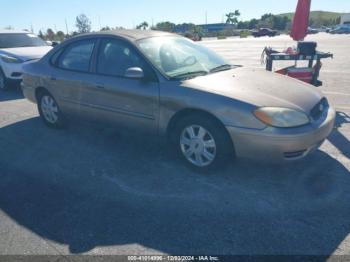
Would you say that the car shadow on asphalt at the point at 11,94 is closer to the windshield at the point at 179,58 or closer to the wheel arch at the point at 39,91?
the wheel arch at the point at 39,91

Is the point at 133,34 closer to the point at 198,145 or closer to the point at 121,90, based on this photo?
the point at 121,90

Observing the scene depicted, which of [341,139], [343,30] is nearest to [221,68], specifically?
[341,139]

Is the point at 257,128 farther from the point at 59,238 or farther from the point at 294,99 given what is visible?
the point at 59,238

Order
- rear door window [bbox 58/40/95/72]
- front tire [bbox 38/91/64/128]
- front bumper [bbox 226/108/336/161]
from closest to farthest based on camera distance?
front bumper [bbox 226/108/336/161]
rear door window [bbox 58/40/95/72]
front tire [bbox 38/91/64/128]

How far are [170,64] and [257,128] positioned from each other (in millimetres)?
1466

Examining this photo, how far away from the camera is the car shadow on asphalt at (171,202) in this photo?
2734 mm

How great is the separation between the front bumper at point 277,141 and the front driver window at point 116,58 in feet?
5.10

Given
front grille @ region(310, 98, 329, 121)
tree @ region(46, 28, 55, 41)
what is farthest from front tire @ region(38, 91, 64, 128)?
tree @ region(46, 28, 55, 41)

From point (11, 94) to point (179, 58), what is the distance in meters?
6.31

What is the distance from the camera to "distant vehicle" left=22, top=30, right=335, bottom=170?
337 cm

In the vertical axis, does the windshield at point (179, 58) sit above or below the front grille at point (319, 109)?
above

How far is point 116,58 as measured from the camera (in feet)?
14.5

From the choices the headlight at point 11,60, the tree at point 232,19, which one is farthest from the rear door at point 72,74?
the tree at point 232,19

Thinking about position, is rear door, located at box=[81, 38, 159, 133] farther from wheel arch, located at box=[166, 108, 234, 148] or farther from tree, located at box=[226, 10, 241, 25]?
tree, located at box=[226, 10, 241, 25]
